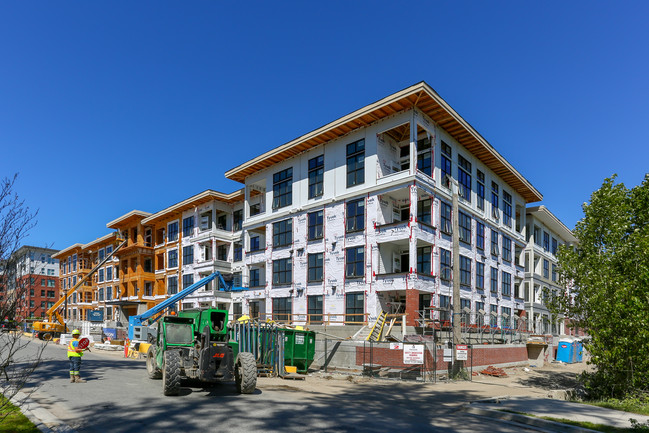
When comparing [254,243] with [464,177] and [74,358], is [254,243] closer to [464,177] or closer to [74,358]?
[464,177]

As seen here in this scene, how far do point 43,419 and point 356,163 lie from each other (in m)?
25.9

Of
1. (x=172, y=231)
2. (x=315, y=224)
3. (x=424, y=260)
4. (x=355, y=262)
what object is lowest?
(x=355, y=262)

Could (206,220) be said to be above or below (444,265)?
above

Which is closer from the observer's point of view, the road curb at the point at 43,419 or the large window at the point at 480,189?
the road curb at the point at 43,419

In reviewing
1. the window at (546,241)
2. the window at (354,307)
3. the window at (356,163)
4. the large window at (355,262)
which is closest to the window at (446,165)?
the window at (356,163)

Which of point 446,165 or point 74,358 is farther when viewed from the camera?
point 446,165

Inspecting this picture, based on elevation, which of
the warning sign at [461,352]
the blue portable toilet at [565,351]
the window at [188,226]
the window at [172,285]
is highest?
the window at [188,226]

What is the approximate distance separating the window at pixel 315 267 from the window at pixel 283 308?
3130 millimetres

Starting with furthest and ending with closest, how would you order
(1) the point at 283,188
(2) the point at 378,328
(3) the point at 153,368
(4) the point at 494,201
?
1. (4) the point at 494,201
2. (1) the point at 283,188
3. (2) the point at 378,328
4. (3) the point at 153,368

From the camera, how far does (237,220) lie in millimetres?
50625

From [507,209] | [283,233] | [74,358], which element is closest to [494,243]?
[507,209]

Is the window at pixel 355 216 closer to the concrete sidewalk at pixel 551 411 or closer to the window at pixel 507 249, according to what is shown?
the window at pixel 507 249

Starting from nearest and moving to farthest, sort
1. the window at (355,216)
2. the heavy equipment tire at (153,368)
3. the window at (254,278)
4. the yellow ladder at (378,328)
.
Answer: the heavy equipment tire at (153,368)
the yellow ladder at (378,328)
the window at (355,216)
the window at (254,278)

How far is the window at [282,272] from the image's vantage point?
1510 inches
